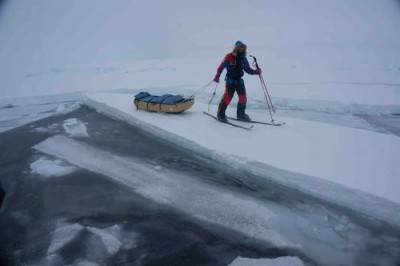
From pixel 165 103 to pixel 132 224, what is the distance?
12.8 feet

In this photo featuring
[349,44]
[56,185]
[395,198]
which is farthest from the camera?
[349,44]

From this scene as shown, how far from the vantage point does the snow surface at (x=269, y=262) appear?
2957mm

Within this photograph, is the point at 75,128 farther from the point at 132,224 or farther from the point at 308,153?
the point at 308,153

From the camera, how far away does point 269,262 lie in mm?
2980

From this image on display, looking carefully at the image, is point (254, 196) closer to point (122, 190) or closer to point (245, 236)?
point (245, 236)

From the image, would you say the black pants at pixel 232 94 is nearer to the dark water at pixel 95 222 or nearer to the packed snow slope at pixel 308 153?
the packed snow slope at pixel 308 153

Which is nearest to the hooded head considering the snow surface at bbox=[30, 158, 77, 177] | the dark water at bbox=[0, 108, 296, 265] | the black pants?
the black pants

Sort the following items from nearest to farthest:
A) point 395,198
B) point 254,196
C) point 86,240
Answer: point 86,240, point 395,198, point 254,196

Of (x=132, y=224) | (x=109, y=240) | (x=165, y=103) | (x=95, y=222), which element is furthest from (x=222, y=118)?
(x=109, y=240)

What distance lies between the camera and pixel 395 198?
11.6 feet

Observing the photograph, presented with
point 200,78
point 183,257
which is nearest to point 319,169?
point 183,257

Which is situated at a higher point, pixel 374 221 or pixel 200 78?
pixel 200 78

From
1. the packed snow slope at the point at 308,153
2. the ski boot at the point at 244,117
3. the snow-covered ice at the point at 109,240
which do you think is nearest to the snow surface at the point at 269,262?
the snow-covered ice at the point at 109,240

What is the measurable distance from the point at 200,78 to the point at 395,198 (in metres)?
8.12
